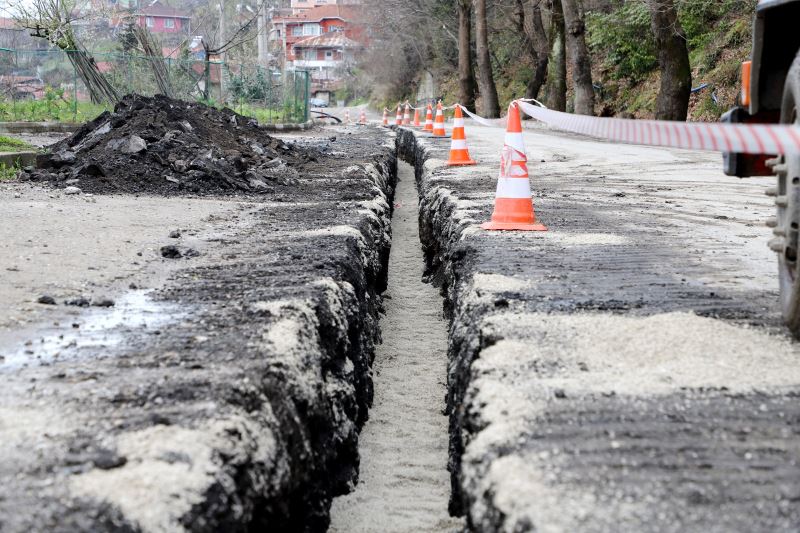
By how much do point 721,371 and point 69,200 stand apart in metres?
5.67

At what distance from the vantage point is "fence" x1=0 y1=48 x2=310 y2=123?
17.3m

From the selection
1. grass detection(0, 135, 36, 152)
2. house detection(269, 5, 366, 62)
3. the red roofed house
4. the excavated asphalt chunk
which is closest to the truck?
the excavated asphalt chunk

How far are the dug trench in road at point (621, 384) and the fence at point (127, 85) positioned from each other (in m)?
14.9

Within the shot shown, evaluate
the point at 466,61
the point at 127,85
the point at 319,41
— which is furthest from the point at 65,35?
the point at 319,41

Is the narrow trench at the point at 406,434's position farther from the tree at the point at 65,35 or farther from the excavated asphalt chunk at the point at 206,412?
the tree at the point at 65,35

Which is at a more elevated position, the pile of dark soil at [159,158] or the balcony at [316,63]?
the balcony at [316,63]

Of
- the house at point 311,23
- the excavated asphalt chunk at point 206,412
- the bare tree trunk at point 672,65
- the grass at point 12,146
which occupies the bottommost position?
the excavated asphalt chunk at point 206,412

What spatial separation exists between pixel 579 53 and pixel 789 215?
64.1 feet

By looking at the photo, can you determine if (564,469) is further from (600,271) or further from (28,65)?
(28,65)

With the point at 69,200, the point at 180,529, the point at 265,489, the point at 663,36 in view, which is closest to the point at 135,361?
the point at 265,489

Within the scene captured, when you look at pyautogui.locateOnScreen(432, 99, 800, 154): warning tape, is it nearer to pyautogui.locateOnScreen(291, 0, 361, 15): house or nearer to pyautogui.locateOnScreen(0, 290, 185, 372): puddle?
pyautogui.locateOnScreen(0, 290, 185, 372): puddle

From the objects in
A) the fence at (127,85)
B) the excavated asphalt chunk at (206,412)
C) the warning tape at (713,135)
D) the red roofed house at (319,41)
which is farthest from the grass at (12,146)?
the red roofed house at (319,41)

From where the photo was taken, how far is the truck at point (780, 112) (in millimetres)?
2682

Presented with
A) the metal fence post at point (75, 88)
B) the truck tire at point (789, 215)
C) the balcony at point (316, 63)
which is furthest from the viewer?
the balcony at point (316, 63)
